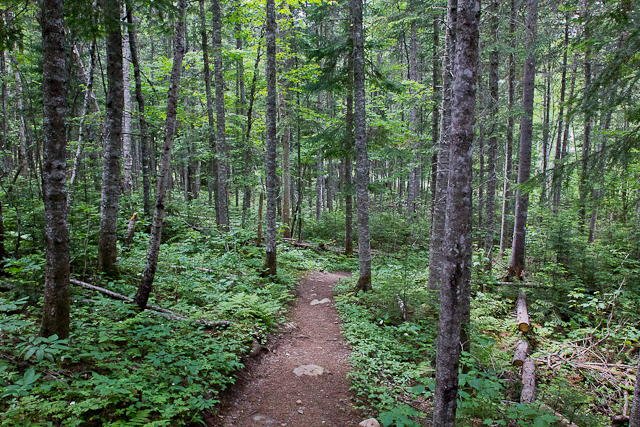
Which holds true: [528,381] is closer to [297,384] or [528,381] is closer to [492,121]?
[297,384]

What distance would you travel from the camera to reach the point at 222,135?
1172 cm

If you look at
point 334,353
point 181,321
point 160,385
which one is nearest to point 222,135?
point 181,321

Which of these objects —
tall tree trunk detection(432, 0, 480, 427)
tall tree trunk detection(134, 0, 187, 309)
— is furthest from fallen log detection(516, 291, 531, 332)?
tall tree trunk detection(134, 0, 187, 309)

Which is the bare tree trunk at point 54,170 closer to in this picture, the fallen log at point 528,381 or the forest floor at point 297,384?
the forest floor at point 297,384

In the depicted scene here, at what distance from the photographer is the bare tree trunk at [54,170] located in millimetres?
3545

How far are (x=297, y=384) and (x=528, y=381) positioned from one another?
3.85m

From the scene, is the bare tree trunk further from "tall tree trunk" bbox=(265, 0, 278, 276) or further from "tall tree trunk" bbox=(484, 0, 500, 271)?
"tall tree trunk" bbox=(484, 0, 500, 271)

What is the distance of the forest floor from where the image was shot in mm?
4410

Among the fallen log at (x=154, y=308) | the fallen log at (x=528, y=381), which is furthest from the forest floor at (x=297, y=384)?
the fallen log at (x=528, y=381)

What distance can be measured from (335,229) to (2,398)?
51.9 feet

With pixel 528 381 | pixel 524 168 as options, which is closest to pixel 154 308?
pixel 528 381

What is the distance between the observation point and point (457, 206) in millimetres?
3221

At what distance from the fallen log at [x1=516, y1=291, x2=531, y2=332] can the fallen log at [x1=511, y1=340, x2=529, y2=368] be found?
2.24 feet

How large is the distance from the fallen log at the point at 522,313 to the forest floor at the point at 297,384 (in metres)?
4.36
